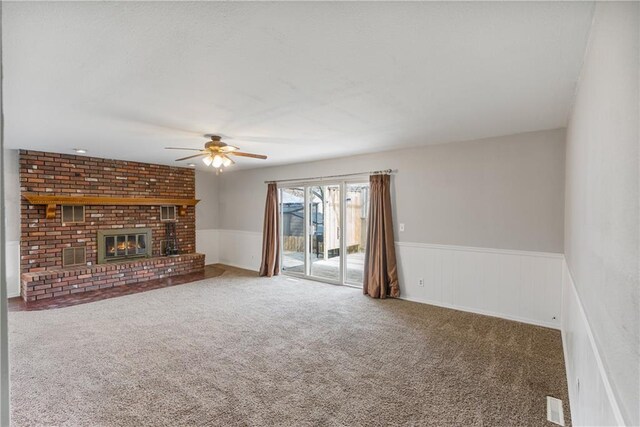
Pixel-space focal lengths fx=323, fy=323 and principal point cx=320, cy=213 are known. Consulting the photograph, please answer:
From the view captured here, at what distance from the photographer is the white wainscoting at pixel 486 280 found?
3.93 meters

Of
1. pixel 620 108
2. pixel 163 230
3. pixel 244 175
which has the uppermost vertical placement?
pixel 244 175

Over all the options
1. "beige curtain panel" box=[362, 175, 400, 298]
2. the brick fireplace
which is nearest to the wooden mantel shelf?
the brick fireplace

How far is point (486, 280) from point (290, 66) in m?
3.78

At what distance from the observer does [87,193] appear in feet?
19.4

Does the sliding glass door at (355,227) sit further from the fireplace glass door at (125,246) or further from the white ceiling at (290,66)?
the fireplace glass door at (125,246)

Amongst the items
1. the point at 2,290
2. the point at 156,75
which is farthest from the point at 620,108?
the point at 156,75

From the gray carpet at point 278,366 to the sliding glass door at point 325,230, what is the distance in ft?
4.85

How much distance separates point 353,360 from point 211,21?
293 cm

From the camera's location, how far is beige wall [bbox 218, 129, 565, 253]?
3904 mm

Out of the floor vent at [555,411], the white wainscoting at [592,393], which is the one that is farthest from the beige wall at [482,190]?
the white wainscoting at [592,393]

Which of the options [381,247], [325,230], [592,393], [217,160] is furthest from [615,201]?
[325,230]

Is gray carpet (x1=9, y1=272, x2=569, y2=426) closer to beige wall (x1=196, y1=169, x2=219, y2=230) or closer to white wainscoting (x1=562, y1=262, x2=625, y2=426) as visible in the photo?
white wainscoting (x1=562, y1=262, x2=625, y2=426)

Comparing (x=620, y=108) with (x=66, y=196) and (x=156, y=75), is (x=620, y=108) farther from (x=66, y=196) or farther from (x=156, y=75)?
(x=66, y=196)

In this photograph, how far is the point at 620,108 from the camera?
1.13m
